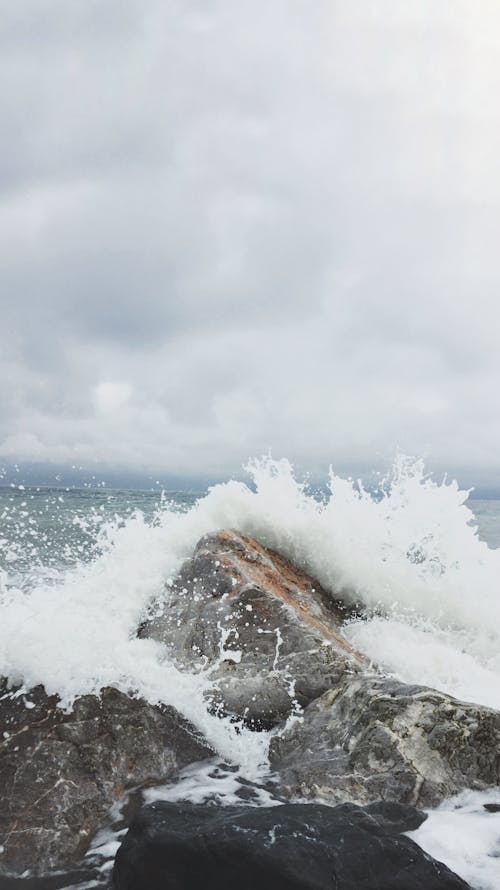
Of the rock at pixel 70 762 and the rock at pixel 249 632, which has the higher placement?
the rock at pixel 249 632

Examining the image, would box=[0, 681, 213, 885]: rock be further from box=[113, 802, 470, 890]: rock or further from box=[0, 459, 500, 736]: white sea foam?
box=[113, 802, 470, 890]: rock

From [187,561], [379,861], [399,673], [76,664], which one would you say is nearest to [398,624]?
[399,673]

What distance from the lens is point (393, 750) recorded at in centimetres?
399

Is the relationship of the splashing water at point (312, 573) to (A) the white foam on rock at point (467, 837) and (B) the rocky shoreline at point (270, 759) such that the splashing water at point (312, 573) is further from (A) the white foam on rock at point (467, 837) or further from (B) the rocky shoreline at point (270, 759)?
(A) the white foam on rock at point (467, 837)

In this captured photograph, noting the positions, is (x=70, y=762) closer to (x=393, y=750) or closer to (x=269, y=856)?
(x=269, y=856)

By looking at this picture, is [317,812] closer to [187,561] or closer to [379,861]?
[379,861]

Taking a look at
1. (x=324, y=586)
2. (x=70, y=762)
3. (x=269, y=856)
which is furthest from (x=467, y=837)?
(x=324, y=586)

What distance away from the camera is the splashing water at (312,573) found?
4934 mm

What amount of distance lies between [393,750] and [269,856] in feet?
5.56

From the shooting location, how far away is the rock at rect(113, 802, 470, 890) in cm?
258

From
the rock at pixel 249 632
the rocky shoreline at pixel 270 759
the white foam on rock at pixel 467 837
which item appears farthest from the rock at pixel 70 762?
the white foam on rock at pixel 467 837

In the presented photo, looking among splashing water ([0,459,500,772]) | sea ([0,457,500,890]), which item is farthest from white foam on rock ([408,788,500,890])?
splashing water ([0,459,500,772])

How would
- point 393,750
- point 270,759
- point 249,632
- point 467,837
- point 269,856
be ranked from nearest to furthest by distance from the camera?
point 269,856 → point 467,837 → point 393,750 → point 270,759 → point 249,632

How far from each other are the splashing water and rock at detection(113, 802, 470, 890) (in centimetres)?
164
